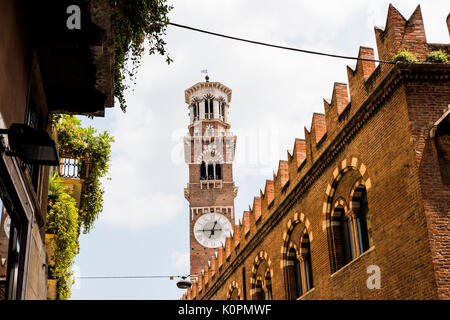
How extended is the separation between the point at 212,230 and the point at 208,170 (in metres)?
7.10

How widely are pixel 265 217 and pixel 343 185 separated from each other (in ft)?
25.5

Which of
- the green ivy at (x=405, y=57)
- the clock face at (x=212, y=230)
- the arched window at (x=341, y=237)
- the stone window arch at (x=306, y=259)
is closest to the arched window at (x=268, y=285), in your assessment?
the stone window arch at (x=306, y=259)

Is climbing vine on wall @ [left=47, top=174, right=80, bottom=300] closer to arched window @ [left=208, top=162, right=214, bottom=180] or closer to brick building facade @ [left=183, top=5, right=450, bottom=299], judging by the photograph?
brick building facade @ [left=183, top=5, right=450, bottom=299]

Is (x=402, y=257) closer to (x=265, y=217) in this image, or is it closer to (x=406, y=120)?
(x=406, y=120)

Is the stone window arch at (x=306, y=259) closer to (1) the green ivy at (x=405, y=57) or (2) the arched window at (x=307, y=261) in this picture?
(2) the arched window at (x=307, y=261)

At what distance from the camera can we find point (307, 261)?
20.5m

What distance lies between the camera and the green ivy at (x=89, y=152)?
606 inches

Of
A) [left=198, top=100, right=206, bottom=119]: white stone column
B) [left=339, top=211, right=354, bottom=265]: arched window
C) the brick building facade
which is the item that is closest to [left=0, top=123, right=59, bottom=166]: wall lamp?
the brick building facade

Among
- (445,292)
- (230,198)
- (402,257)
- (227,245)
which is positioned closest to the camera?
(445,292)

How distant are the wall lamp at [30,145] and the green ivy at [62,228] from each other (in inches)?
310

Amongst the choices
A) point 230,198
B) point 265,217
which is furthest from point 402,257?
point 230,198

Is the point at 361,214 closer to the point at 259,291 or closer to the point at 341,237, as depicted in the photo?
the point at 341,237

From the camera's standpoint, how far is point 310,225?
1953cm
